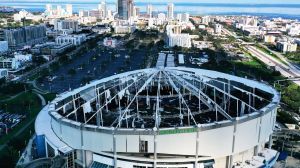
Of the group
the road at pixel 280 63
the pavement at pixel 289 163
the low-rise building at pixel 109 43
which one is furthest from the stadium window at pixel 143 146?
the low-rise building at pixel 109 43

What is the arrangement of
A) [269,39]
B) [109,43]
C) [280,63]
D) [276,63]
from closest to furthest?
[276,63] < [280,63] < [109,43] < [269,39]

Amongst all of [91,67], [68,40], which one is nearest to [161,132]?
[91,67]

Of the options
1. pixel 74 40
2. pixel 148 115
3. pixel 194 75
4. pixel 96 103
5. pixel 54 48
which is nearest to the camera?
pixel 148 115

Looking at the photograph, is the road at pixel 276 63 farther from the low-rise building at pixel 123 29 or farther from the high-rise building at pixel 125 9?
the high-rise building at pixel 125 9

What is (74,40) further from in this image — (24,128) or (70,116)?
(70,116)

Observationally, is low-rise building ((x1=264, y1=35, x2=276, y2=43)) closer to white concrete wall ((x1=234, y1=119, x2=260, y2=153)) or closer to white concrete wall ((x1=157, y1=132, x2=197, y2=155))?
white concrete wall ((x1=234, y1=119, x2=260, y2=153))

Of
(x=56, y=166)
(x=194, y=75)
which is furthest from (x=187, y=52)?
(x=56, y=166)

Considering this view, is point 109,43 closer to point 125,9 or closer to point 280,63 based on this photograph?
point 280,63
